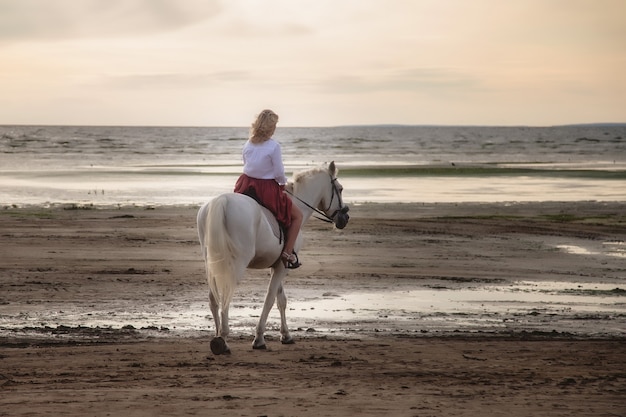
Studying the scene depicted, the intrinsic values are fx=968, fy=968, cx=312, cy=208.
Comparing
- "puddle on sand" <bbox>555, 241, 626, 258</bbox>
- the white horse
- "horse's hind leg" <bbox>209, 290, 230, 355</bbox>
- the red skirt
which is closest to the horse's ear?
the red skirt

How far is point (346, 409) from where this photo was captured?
25.8ft

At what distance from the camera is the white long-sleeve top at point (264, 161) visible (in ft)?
34.3

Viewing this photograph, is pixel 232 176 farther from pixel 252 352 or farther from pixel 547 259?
pixel 252 352

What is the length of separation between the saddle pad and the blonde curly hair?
0.75m

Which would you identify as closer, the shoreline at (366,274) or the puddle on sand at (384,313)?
the puddle on sand at (384,313)

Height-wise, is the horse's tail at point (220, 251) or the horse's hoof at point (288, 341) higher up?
the horse's tail at point (220, 251)

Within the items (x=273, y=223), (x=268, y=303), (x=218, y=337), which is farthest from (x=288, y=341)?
(x=273, y=223)

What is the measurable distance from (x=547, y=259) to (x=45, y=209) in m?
15.8

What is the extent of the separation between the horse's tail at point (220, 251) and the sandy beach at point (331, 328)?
72 centimetres

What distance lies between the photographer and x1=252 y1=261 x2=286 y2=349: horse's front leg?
10.4m

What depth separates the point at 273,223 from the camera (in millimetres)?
10625

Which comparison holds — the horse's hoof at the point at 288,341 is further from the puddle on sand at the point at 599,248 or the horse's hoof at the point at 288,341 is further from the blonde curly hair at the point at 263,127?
the puddle on sand at the point at 599,248

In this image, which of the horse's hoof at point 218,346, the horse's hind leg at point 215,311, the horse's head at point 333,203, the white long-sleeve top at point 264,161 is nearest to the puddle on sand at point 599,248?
the horse's head at point 333,203

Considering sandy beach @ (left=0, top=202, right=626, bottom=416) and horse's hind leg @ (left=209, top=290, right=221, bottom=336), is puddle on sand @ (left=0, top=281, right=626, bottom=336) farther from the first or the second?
horse's hind leg @ (left=209, top=290, right=221, bottom=336)
